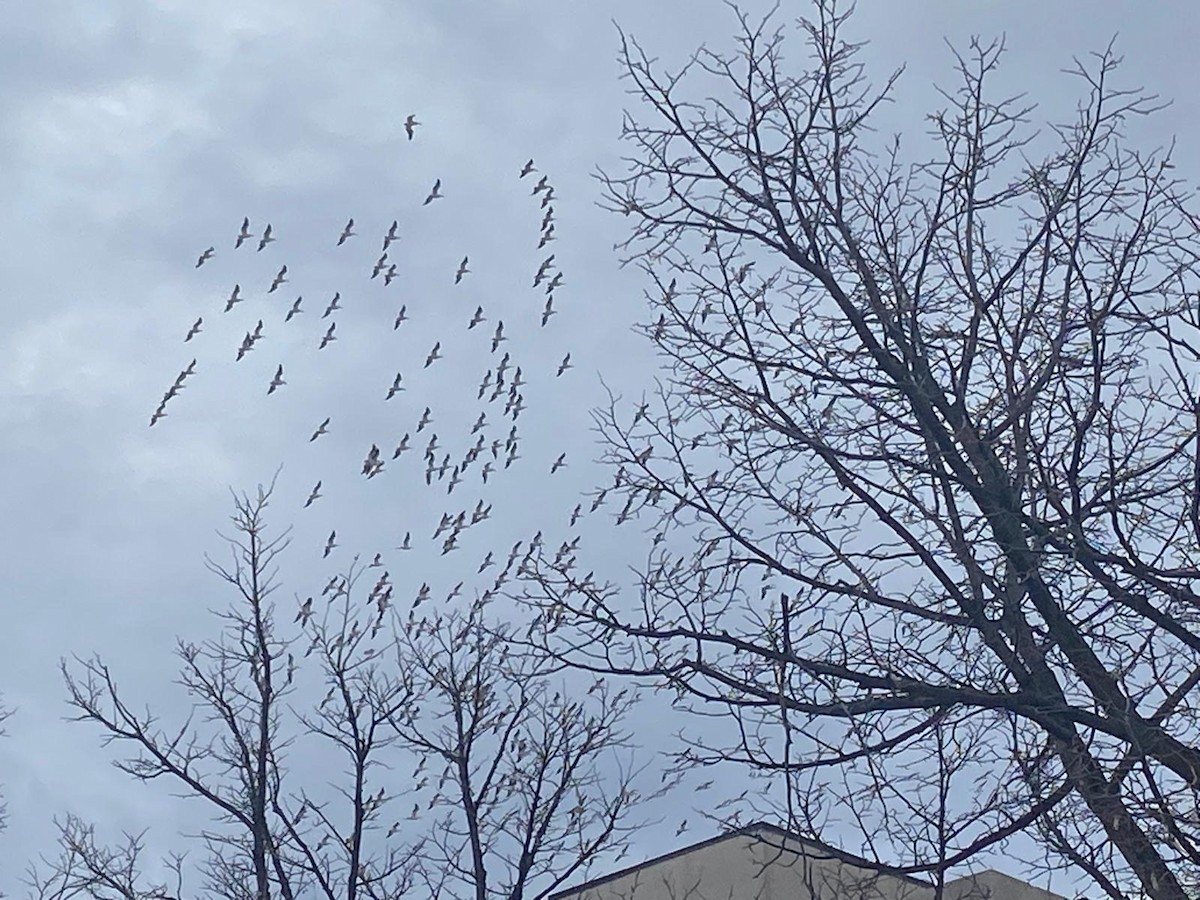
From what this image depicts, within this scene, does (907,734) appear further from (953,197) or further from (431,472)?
(431,472)

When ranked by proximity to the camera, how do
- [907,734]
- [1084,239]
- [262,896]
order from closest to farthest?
[907,734]
[1084,239]
[262,896]

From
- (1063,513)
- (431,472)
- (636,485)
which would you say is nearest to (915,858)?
(1063,513)

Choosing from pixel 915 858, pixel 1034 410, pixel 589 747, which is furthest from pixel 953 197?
pixel 589 747

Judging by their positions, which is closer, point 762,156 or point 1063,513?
point 1063,513

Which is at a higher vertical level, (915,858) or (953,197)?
(953,197)

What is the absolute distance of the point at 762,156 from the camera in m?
8.97

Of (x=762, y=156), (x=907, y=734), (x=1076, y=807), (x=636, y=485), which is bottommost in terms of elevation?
(x=1076, y=807)

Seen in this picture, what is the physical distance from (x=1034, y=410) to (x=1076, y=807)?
81.7 inches

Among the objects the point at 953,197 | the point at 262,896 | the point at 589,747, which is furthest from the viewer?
the point at 589,747

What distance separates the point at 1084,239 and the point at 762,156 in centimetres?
187

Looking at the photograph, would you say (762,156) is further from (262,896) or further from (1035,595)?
(262,896)

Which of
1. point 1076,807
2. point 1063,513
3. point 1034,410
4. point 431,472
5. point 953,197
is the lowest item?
point 1076,807

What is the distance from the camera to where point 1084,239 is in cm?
827

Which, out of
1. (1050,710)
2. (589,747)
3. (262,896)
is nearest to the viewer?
(1050,710)
